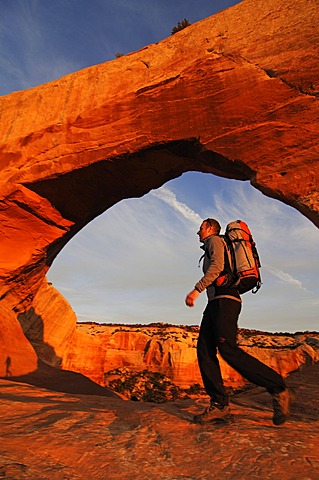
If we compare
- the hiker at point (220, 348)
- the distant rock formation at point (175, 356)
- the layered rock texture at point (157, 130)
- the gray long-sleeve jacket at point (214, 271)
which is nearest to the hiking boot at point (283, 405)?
the hiker at point (220, 348)

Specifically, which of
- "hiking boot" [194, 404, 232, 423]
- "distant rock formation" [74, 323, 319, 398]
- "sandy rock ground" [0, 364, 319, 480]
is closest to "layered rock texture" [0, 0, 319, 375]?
"hiking boot" [194, 404, 232, 423]

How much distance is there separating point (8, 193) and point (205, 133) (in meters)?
5.63

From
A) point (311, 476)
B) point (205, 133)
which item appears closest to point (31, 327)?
point (205, 133)

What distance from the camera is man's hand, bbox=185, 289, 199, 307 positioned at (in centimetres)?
390

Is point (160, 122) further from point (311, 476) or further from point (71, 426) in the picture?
point (311, 476)

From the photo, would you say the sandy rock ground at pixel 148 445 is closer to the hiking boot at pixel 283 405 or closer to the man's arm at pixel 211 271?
the hiking boot at pixel 283 405

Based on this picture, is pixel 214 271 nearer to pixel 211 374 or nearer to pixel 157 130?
pixel 211 374

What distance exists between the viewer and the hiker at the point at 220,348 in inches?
146

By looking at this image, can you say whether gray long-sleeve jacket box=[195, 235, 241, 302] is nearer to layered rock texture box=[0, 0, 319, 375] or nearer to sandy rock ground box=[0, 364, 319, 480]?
sandy rock ground box=[0, 364, 319, 480]

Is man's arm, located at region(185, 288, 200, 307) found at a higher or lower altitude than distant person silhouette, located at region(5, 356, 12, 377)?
higher

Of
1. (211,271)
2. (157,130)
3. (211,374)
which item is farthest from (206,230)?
(157,130)

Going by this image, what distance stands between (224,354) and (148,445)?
1.12m

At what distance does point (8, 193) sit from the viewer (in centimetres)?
1041

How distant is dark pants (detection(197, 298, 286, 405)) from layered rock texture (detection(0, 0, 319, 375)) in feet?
13.1
